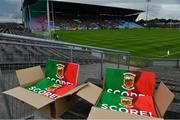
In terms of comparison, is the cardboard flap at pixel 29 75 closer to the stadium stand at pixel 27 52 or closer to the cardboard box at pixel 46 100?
the cardboard box at pixel 46 100

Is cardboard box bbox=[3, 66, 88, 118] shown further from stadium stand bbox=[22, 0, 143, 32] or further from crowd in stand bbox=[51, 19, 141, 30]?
crowd in stand bbox=[51, 19, 141, 30]

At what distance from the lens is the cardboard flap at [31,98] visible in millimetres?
3370

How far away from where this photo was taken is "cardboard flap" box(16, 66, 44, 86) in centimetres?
402

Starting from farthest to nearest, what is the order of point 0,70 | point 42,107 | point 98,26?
1. point 98,26
2. point 0,70
3. point 42,107

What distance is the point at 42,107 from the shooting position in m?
3.47

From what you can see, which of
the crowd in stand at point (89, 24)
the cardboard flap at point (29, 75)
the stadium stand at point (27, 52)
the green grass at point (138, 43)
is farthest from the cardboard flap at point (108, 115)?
the crowd in stand at point (89, 24)

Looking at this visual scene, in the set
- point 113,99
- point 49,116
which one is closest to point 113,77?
point 113,99

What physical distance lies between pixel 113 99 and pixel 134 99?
0.26m

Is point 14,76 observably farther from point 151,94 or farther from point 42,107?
point 151,94

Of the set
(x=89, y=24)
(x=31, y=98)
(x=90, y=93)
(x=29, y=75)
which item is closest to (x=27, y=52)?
(x=29, y=75)

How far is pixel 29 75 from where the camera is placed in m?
4.16

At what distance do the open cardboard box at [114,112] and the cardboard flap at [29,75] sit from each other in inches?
39.1

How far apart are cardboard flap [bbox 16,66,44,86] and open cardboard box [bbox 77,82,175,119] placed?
99cm

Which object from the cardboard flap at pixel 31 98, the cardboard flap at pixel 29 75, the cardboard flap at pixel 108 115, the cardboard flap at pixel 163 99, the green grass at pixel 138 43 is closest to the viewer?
the cardboard flap at pixel 108 115
